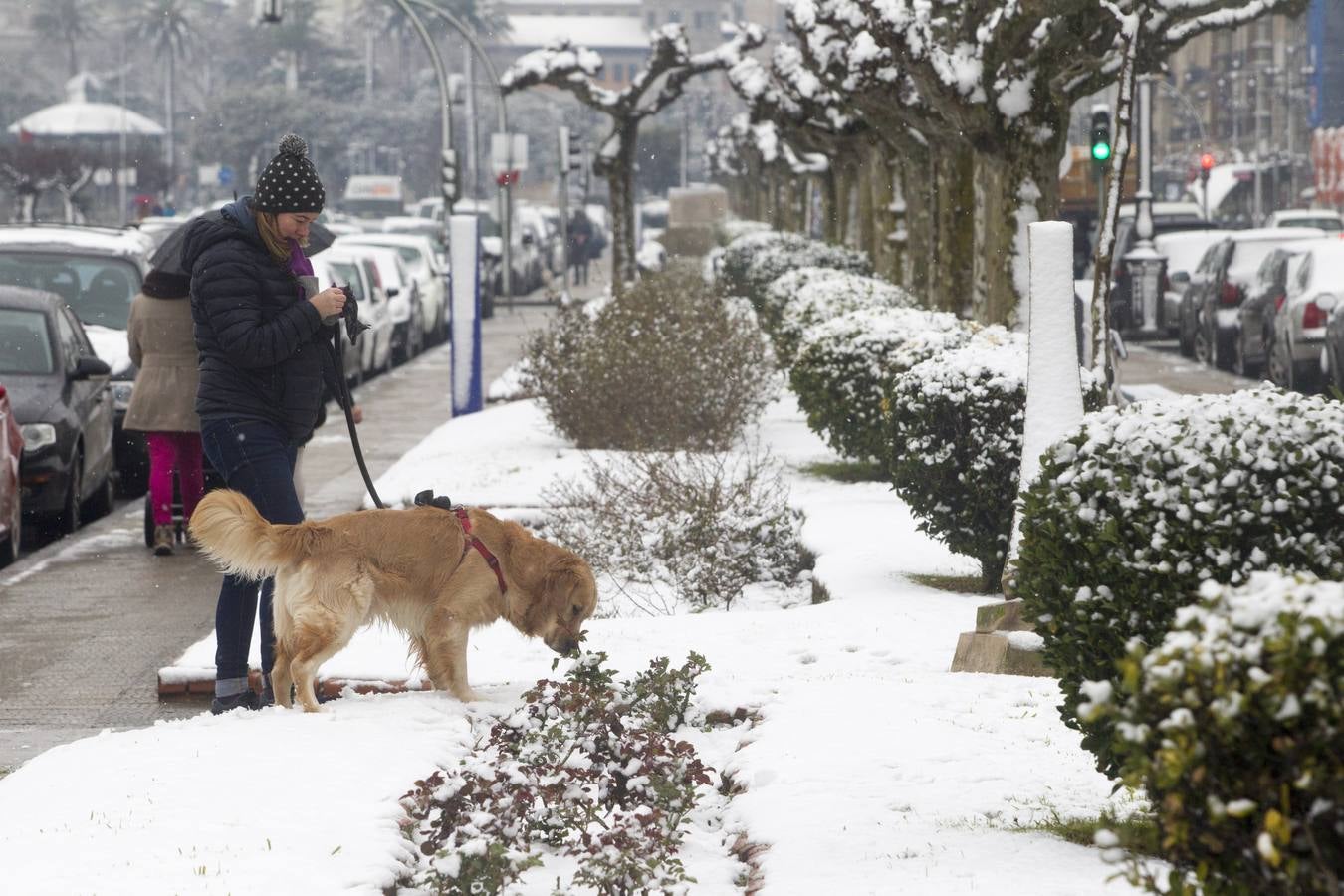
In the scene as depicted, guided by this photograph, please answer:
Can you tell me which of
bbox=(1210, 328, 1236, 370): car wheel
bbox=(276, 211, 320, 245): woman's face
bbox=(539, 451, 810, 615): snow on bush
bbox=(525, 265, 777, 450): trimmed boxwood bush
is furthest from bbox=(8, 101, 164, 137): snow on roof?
bbox=(276, 211, 320, 245): woman's face

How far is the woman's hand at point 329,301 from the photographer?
711 centimetres

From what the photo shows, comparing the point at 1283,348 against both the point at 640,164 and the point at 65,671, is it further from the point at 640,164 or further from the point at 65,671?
the point at 640,164

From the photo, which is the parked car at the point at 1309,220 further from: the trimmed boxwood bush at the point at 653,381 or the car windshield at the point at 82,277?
the car windshield at the point at 82,277

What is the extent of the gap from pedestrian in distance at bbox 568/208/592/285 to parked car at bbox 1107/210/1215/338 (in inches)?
544

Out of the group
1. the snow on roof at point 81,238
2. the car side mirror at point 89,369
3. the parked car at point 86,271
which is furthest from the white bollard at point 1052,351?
the snow on roof at point 81,238

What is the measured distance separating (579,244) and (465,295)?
3597cm

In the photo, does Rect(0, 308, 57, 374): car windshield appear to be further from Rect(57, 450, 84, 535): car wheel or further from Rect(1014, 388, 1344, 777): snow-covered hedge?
Rect(1014, 388, 1344, 777): snow-covered hedge

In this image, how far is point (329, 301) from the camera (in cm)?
712

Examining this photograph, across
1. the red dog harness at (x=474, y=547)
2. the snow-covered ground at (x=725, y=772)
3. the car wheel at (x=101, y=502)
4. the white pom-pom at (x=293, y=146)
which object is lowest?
the car wheel at (x=101, y=502)

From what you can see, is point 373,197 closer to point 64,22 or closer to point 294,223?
point 64,22

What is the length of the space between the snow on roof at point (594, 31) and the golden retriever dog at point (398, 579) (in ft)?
592

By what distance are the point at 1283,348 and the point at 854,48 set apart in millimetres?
8346

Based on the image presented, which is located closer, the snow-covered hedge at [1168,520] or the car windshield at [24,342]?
the snow-covered hedge at [1168,520]

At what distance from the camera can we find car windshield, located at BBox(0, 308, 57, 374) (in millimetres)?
13375
